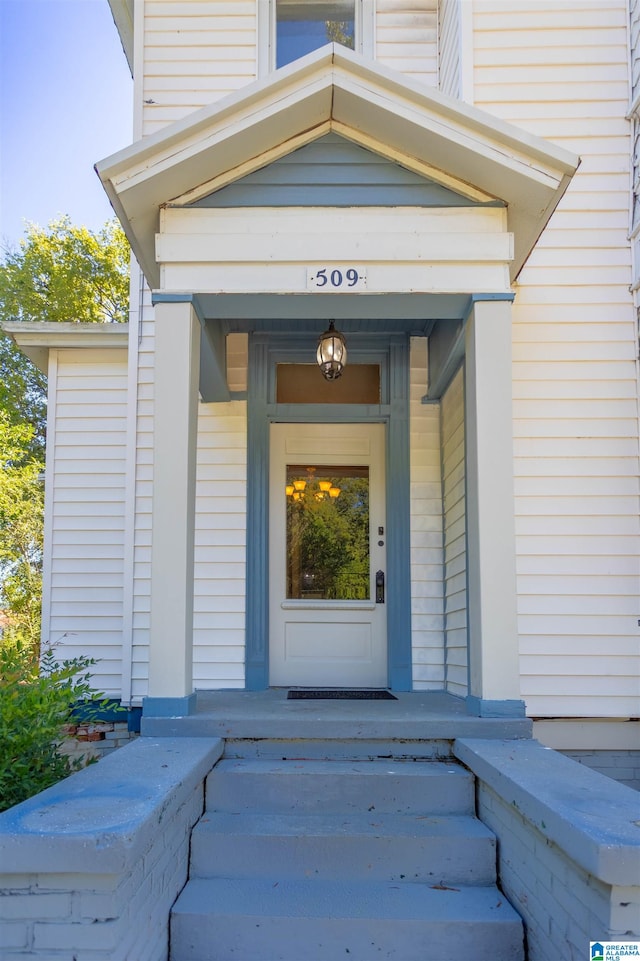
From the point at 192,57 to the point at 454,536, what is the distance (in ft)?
12.9

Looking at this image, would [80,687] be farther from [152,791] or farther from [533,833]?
[533,833]

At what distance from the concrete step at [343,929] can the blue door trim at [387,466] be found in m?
2.29

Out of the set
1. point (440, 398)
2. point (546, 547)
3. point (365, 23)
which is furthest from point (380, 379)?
point (365, 23)

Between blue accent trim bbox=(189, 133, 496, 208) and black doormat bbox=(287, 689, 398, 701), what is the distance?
110 inches

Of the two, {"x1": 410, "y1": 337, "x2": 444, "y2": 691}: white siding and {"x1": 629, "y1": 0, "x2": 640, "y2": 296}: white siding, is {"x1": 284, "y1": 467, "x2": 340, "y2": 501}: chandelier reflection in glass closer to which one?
{"x1": 410, "y1": 337, "x2": 444, "y2": 691}: white siding

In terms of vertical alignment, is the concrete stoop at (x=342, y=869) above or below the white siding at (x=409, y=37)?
below

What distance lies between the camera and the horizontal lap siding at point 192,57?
212 inches

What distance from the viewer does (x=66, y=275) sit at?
18172 mm

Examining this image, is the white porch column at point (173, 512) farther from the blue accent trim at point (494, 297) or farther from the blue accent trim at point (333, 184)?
the blue accent trim at point (494, 297)

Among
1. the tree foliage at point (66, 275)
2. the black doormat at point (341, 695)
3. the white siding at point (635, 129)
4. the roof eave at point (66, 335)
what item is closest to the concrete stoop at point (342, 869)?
the black doormat at point (341, 695)

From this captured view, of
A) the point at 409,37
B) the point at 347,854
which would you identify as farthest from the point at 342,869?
the point at 409,37

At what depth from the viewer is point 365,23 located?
5562mm

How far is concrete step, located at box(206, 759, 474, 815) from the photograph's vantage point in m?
3.22

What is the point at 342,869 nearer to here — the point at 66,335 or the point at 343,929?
the point at 343,929
